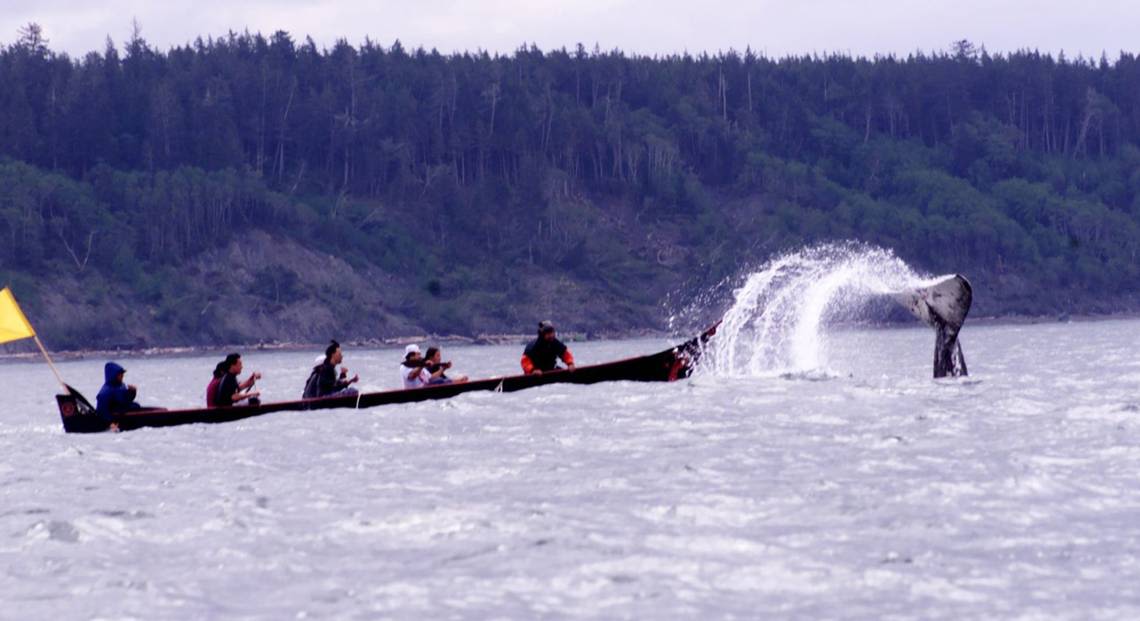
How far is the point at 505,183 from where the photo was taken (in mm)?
143125

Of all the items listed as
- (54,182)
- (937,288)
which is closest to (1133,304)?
(54,182)

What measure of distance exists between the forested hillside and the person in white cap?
79807mm

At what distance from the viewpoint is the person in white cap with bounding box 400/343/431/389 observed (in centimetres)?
3169

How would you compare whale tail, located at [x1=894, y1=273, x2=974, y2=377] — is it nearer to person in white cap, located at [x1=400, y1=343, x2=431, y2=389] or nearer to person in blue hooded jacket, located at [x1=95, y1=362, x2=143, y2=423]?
person in white cap, located at [x1=400, y1=343, x2=431, y2=389]

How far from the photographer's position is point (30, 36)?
154 meters

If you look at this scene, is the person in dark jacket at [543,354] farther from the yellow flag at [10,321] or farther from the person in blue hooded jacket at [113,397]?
the yellow flag at [10,321]

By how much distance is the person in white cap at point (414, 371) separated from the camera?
104 feet

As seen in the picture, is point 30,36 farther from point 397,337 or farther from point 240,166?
point 397,337

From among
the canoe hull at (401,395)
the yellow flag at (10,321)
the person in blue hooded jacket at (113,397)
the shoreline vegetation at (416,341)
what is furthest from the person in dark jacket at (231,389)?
the shoreline vegetation at (416,341)

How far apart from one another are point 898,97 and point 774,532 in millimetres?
161909

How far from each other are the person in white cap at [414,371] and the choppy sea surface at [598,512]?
58.5 inches

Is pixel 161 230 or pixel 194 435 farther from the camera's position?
pixel 161 230

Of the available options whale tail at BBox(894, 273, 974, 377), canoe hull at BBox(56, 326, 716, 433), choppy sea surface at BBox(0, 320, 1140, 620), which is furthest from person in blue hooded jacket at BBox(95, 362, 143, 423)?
whale tail at BBox(894, 273, 974, 377)

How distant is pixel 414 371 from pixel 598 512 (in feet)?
47.7
